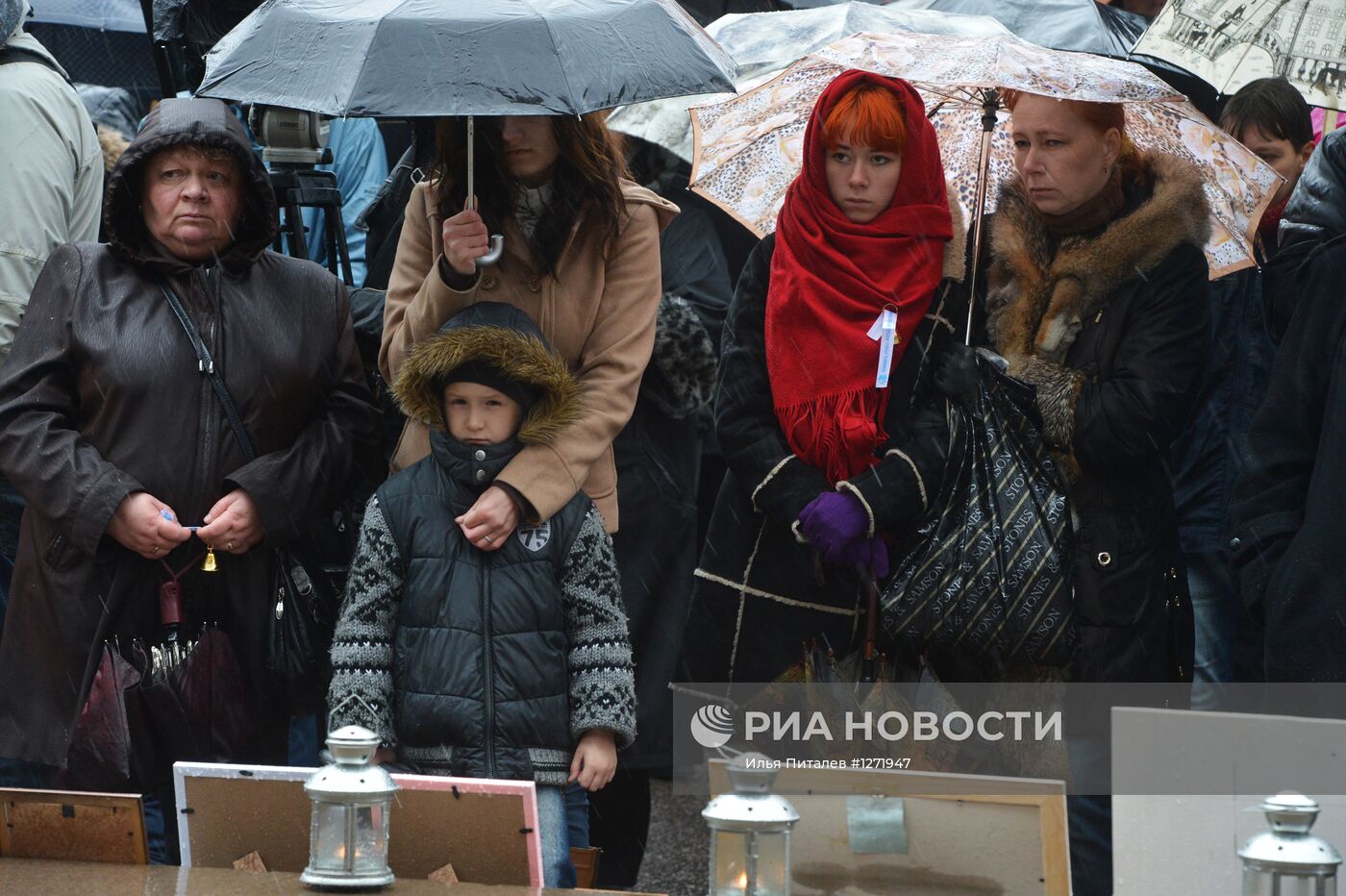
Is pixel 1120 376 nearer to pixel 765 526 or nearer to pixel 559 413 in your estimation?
pixel 765 526

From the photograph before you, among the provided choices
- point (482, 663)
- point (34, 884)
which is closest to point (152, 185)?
point (482, 663)

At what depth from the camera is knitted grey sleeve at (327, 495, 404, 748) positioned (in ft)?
12.2

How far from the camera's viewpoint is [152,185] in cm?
408

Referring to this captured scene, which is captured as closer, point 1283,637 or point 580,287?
point 1283,637

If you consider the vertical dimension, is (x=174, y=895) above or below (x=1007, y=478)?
below

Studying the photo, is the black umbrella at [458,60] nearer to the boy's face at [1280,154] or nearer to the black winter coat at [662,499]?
the black winter coat at [662,499]

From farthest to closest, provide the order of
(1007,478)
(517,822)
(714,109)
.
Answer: (714,109) < (1007,478) < (517,822)

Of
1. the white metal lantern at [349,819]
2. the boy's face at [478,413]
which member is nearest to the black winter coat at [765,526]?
the boy's face at [478,413]

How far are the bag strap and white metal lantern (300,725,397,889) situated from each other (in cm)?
139

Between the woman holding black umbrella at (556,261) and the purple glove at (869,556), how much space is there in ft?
1.73

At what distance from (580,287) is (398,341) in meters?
0.42

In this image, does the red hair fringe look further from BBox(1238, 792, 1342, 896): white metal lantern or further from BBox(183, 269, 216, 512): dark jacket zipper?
BBox(1238, 792, 1342, 896): white metal lantern

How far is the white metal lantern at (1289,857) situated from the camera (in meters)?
2.45

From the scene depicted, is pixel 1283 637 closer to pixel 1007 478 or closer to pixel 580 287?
pixel 1007 478
